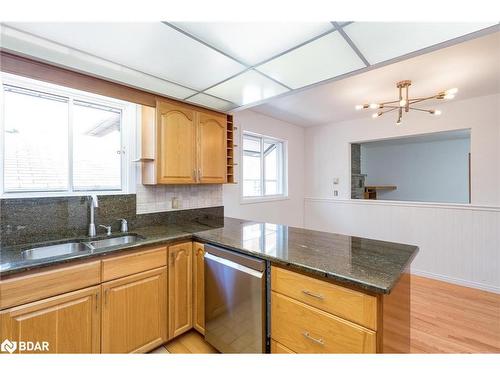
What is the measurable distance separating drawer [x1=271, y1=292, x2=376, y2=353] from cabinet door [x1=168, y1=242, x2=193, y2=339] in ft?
2.71

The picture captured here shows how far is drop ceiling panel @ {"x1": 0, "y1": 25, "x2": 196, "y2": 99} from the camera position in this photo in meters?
1.32

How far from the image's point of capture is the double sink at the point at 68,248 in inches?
61.5

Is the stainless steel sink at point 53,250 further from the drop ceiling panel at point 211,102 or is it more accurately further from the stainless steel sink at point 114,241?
the drop ceiling panel at point 211,102

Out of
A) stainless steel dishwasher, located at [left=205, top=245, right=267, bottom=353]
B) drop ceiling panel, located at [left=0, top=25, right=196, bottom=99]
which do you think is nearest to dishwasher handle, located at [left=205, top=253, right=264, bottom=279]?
stainless steel dishwasher, located at [left=205, top=245, right=267, bottom=353]

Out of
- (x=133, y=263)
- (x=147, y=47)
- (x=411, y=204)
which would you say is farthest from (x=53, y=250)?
(x=411, y=204)

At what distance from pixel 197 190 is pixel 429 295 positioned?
3001 mm

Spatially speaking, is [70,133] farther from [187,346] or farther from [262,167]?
[262,167]

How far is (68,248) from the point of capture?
69.1 inches

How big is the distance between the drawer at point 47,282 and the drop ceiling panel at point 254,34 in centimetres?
151

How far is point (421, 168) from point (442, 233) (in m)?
2.57

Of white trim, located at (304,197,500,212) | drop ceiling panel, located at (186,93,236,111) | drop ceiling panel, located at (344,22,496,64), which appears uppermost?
drop ceiling panel, located at (186,93,236,111)

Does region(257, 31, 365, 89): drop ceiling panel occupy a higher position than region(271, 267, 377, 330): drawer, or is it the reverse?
region(257, 31, 365, 89): drop ceiling panel

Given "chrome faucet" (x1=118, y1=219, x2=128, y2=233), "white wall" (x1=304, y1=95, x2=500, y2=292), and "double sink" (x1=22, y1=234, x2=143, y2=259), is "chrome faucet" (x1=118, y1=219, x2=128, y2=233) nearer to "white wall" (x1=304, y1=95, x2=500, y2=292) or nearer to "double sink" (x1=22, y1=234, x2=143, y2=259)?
"double sink" (x1=22, y1=234, x2=143, y2=259)

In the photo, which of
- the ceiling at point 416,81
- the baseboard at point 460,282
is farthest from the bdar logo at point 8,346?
the baseboard at point 460,282
